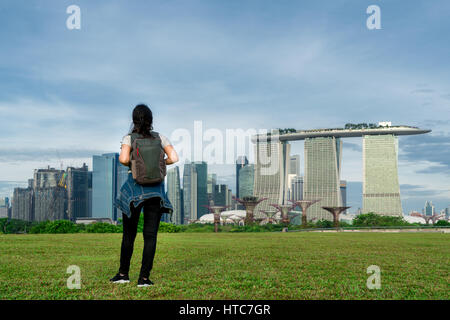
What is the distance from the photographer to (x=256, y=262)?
28.6ft

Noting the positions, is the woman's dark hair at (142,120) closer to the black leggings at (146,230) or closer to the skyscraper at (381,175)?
the black leggings at (146,230)

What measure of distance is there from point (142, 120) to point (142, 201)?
Answer: 1.12 m

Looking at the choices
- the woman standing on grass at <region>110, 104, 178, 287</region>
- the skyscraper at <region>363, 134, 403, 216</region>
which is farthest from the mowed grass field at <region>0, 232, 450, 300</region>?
the skyscraper at <region>363, 134, 403, 216</region>

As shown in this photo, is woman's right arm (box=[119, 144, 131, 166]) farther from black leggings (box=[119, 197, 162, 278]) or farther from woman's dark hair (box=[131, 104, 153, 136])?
black leggings (box=[119, 197, 162, 278])

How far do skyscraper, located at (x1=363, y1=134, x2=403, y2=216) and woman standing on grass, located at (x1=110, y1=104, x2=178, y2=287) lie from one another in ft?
648

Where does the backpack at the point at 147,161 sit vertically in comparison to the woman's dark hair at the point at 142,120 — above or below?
below

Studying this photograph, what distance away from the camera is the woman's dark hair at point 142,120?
19.5 ft

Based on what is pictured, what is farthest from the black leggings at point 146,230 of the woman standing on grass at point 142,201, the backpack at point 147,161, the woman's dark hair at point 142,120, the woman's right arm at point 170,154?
the woman's dark hair at point 142,120

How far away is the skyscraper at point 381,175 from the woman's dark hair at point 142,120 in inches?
7781

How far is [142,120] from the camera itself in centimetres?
593

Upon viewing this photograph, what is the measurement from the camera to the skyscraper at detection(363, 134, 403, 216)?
190750 mm

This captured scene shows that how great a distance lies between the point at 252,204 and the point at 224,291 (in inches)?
3395
